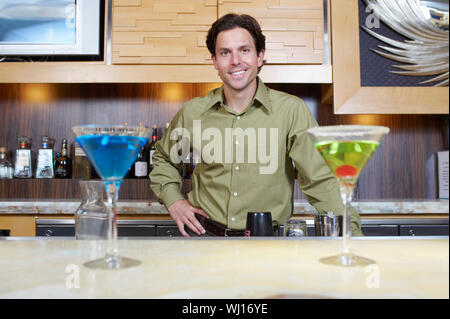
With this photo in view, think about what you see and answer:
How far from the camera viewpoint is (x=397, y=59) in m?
2.52

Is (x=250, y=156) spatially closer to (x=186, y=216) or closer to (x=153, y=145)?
(x=186, y=216)

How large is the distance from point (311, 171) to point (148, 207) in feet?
3.28

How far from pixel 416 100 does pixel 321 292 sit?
2.24 m

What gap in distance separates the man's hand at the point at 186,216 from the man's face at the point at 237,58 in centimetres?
49

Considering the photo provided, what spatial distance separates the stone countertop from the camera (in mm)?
2240

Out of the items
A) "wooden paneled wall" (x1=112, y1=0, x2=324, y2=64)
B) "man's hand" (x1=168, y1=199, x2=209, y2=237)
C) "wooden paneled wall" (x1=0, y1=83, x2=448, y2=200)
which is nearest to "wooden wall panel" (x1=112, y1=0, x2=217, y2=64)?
"wooden paneled wall" (x1=112, y1=0, x2=324, y2=64)

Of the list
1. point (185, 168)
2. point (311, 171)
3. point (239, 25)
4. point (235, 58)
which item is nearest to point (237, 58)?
point (235, 58)

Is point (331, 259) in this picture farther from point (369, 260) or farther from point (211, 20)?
point (211, 20)

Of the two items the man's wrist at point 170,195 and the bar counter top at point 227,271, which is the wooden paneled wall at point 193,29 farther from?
the bar counter top at point 227,271

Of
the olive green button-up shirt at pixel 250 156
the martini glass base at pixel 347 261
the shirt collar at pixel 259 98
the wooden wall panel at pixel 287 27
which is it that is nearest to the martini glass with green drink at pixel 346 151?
the martini glass base at pixel 347 261

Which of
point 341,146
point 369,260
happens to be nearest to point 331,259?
point 369,260

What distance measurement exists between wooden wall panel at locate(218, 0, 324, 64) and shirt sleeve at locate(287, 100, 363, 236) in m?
0.81

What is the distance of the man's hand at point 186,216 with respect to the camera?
5.14 feet
